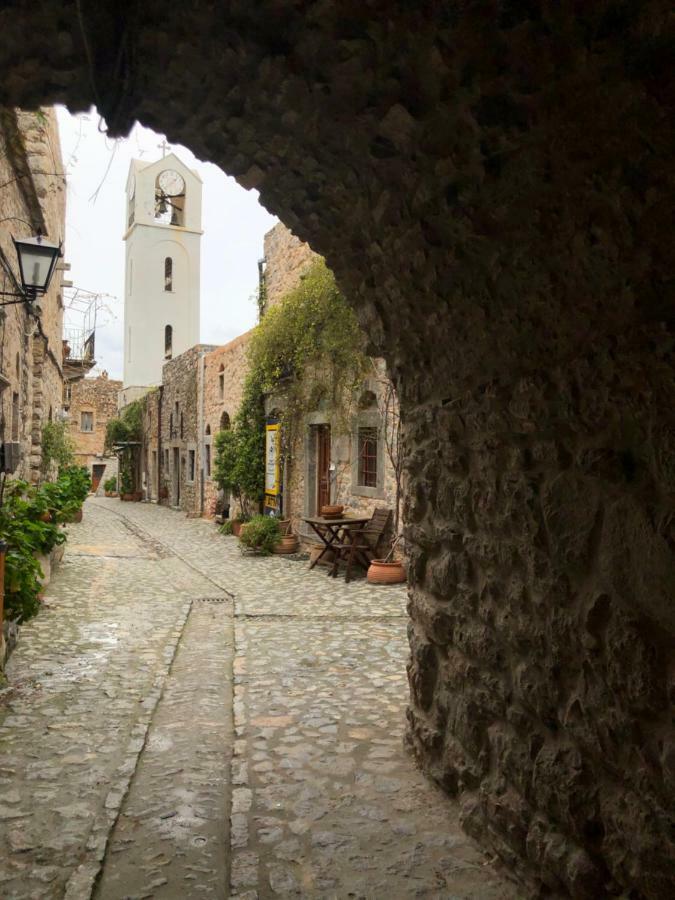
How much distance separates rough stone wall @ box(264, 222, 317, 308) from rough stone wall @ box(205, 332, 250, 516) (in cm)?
177

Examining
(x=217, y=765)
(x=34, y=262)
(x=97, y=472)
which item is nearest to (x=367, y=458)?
(x=34, y=262)

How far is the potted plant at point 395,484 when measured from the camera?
848 centimetres

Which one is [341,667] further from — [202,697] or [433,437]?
[433,437]

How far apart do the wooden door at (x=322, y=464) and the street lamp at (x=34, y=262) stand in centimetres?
608

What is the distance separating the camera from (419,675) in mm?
3285

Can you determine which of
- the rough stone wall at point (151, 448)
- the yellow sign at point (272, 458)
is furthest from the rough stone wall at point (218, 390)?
the rough stone wall at point (151, 448)

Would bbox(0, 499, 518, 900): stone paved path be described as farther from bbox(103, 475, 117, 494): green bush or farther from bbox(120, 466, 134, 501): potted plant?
bbox(103, 475, 117, 494): green bush

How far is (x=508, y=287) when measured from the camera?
218cm

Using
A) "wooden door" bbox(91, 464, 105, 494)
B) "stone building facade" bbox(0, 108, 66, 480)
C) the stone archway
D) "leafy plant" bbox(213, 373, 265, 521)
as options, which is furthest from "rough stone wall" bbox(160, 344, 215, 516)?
the stone archway

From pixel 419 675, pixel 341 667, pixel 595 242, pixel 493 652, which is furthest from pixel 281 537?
pixel 595 242

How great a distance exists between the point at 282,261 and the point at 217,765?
10586mm

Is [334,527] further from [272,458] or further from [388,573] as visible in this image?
[272,458]

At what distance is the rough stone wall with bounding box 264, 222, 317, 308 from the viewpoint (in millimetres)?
11805

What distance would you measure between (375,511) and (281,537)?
2.74m
